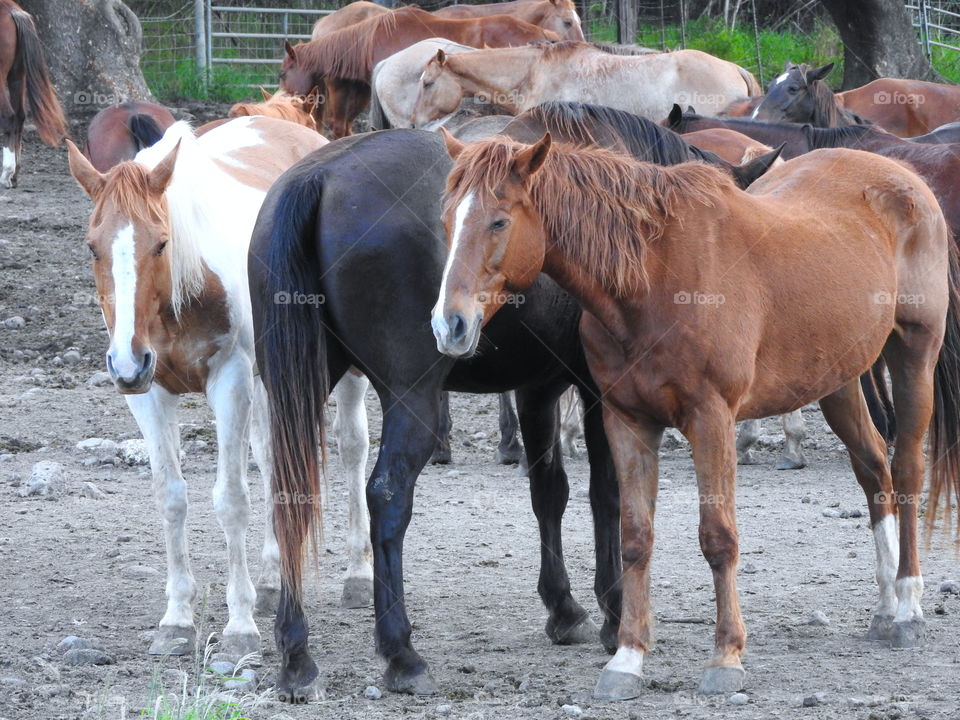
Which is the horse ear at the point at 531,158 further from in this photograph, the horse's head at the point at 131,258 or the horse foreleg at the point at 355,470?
the horse foreleg at the point at 355,470

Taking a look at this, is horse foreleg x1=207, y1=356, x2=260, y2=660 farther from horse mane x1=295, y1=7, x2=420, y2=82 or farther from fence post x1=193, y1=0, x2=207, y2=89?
fence post x1=193, y1=0, x2=207, y2=89

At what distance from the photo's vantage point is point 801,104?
34.8 ft

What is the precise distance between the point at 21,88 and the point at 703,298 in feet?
37.3

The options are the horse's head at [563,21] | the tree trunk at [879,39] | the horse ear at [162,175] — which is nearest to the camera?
the horse ear at [162,175]

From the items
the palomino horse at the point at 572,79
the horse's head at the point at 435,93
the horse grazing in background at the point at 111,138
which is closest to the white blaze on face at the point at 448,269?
the horse grazing in background at the point at 111,138

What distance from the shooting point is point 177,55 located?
19.1m

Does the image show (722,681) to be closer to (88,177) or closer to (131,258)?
(131,258)

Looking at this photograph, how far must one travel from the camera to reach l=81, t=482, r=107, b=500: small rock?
6746 millimetres

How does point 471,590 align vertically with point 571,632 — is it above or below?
below

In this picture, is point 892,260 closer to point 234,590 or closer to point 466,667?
point 466,667

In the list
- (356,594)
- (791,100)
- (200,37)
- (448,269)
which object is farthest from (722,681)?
(200,37)

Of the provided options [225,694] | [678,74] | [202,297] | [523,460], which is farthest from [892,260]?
[678,74]

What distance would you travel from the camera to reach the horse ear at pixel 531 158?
3.61 meters

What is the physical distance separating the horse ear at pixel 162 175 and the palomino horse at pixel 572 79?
7.66m
